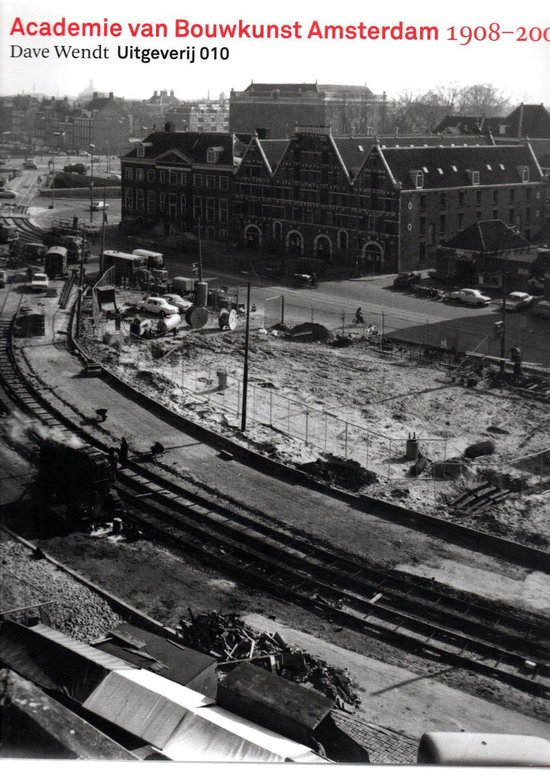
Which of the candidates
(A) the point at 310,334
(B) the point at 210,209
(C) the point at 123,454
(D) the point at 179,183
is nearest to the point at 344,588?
(C) the point at 123,454

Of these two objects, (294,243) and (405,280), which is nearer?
(405,280)

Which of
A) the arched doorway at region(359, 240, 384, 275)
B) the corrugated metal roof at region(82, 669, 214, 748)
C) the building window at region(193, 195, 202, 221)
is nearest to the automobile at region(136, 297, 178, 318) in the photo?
the arched doorway at region(359, 240, 384, 275)

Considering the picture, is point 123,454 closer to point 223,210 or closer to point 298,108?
point 223,210

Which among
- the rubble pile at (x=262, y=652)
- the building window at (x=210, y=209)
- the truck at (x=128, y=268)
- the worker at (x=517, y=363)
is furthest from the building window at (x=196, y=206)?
the rubble pile at (x=262, y=652)

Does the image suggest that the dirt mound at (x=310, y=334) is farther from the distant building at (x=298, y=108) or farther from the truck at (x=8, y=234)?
the distant building at (x=298, y=108)

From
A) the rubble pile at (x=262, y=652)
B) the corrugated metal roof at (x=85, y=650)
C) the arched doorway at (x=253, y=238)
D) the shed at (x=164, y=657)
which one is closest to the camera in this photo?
the corrugated metal roof at (x=85, y=650)

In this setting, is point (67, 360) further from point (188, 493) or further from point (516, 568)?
point (516, 568)

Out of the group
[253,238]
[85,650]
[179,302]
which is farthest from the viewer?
[253,238]
